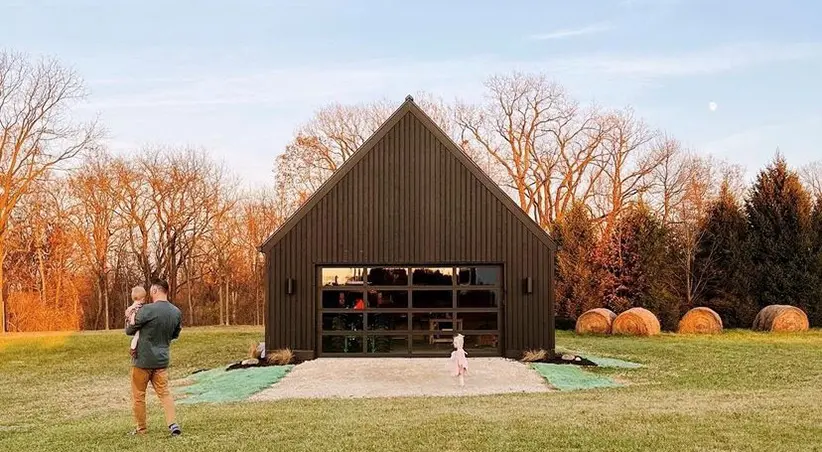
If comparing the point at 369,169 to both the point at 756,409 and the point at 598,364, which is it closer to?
the point at 598,364

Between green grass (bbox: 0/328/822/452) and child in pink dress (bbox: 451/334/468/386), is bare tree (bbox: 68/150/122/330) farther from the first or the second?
child in pink dress (bbox: 451/334/468/386)

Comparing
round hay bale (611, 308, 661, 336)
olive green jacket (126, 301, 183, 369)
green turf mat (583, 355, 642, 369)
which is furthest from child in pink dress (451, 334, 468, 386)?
round hay bale (611, 308, 661, 336)

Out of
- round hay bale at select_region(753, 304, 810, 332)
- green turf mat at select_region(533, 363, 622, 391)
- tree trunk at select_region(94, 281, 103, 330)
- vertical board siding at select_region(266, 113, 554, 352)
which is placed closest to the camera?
green turf mat at select_region(533, 363, 622, 391)

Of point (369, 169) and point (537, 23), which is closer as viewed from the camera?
point (369, 169)

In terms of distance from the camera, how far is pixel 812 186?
5328 cm

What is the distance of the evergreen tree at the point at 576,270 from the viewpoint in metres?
33.2

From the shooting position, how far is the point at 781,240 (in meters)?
33.5

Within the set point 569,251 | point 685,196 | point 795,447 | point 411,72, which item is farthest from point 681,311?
point 795,447

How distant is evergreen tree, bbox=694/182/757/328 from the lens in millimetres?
33438

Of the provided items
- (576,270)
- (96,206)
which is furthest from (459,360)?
(96,206)

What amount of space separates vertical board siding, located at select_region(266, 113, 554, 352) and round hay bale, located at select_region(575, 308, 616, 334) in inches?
383

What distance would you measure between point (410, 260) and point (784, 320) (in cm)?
1635

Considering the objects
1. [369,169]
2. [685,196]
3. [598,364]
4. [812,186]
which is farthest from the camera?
[812,186]

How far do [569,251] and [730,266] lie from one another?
6.50 m
